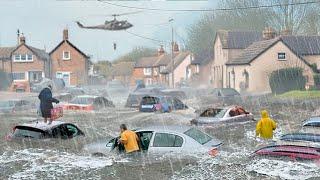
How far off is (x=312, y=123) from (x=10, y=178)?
1143cm

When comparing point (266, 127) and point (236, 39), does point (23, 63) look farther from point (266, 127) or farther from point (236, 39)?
point (266, 127)

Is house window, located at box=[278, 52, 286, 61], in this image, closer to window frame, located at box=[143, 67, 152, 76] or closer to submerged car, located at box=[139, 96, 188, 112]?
submerged car, located at box=[139, 96, 188, 112]

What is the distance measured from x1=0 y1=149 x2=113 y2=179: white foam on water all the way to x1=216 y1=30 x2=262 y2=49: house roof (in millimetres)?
47004

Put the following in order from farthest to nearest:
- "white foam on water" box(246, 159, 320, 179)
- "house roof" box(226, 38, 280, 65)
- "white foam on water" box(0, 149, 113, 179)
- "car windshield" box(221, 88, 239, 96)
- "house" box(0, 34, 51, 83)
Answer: "house" box(0, 34, 51, 83) → "house roof" box(226, 38, 280, 65) → "car windshield" box(221, 88, 239, 96) → "white foam on water" box(0, 149, 113, 179) → "white foam on water" box(246, 159, 320, 179)

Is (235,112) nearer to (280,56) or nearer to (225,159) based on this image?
(225,159)

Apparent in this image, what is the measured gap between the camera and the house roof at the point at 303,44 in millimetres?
51425

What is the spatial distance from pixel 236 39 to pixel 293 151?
1981 inches

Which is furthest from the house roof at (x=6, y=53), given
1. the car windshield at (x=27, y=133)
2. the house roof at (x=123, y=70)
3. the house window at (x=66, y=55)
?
the car windshield at (x=27, y=133)

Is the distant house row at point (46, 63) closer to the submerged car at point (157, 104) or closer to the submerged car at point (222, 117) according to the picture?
the submerged car at point (157, 104)

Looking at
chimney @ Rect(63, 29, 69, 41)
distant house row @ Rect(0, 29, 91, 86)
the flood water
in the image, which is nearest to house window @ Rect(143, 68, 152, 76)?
distant house row @ Rect(0, 29, 91, 86)

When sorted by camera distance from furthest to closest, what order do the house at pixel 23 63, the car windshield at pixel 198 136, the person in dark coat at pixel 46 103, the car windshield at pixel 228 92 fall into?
the house at pixel 23 63 < the car windshield at pixel 228 92 < the person in dark coat at pixel 46 103 < the car windshield at pixel 198 136

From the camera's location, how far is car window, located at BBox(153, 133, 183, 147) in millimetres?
12711

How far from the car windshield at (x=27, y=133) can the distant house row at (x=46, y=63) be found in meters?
47.9

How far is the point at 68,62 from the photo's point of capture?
64.1 metres
